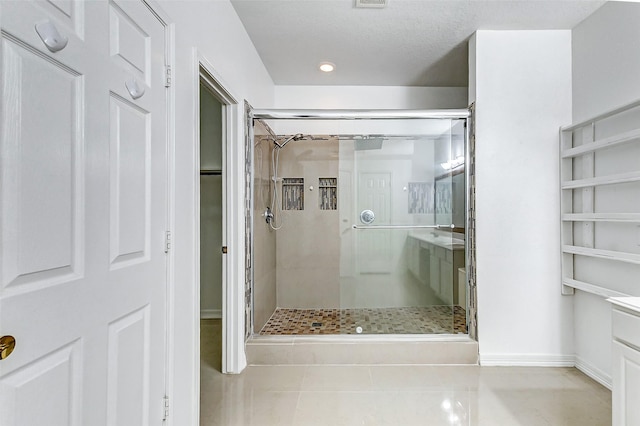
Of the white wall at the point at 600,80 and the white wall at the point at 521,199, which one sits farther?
the white wall at the point at 521,199

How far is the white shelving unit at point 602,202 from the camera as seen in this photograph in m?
2.13

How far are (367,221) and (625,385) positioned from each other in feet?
6.89

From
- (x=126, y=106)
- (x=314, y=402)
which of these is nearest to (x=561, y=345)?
(x=314, y=402)

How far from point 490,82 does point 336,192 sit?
158cm

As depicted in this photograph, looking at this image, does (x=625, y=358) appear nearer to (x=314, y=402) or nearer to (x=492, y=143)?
(x=314, y=402)

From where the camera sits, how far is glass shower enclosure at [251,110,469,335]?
3.01 m

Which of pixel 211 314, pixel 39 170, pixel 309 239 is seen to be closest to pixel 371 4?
pixel 309 239

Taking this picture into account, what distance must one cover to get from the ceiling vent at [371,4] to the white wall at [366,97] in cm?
163

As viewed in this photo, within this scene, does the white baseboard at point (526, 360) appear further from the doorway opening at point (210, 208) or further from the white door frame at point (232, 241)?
the doorway opening at point (210, 208)

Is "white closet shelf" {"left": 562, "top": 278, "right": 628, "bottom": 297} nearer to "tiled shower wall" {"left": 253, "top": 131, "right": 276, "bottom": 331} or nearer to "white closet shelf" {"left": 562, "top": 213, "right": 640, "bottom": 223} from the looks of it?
"white closet shelf" {"left": 562, "top": 213, "right": 640, "bottom": 223}

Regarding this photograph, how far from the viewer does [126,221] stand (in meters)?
1.26

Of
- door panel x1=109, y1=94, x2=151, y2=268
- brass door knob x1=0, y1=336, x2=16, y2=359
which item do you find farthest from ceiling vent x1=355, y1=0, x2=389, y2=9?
brass door knob x1=0, y1=336, x2=16, y2=359

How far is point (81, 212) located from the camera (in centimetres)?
104

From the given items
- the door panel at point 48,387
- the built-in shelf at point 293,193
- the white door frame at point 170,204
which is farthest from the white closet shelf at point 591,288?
the door panel at point 48,387
